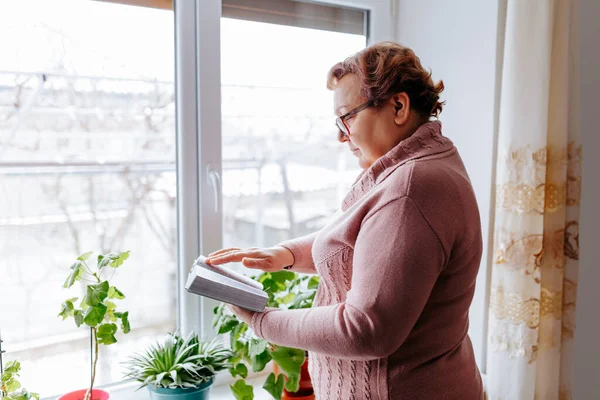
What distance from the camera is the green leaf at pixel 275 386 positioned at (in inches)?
59.4

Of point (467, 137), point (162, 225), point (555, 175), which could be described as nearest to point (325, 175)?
point (467, 137)

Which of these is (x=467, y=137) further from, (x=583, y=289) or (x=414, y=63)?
(x=414, y=63)

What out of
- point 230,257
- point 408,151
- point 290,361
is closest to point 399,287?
point 408,151

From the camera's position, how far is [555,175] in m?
1.58

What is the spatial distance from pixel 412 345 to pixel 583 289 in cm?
117

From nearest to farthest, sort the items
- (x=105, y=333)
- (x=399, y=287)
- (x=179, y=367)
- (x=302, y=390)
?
1. (x=399, y=287)
2. (x=105, y=333)
3. (x=179, y=367)
4. (x=302, y=390)

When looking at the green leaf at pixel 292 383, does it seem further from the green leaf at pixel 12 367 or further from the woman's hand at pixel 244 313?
the green leaf at pixel 12 367

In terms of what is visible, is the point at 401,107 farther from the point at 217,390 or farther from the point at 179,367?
the point at 217,390

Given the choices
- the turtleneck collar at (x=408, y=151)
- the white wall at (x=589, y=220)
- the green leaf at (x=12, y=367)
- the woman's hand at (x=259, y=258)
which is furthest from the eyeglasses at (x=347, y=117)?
the white wall at (x=589, y=220)

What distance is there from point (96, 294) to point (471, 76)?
1365 millimetres

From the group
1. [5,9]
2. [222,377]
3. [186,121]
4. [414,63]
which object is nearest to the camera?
[414,63]

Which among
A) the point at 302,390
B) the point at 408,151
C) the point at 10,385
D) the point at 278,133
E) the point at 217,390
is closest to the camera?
the point at 408,151

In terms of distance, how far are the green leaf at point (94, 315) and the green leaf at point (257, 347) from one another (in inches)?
16.5

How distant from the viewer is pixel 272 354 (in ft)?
Result: 4.90
